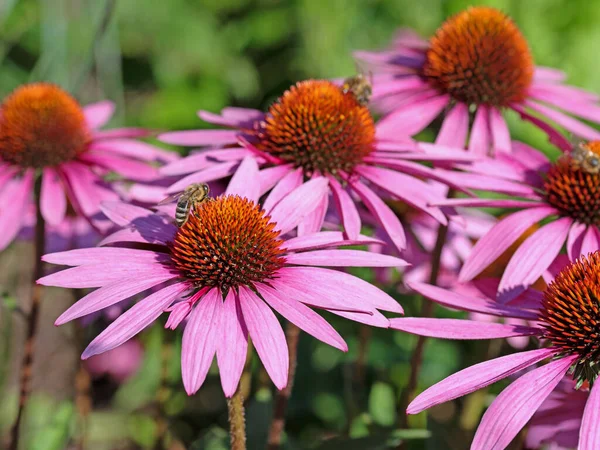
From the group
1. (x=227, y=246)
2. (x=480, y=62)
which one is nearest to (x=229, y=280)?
(x=227, y=246)

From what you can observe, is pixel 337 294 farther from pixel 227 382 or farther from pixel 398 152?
pixel 398 152

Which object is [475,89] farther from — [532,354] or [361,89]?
[532,354]

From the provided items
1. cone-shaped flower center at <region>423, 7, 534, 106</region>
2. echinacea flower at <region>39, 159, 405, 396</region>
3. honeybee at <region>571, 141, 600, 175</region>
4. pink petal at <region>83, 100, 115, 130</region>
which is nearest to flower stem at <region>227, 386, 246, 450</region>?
echinacea flower at <region>39, 159, 405, 396</region>

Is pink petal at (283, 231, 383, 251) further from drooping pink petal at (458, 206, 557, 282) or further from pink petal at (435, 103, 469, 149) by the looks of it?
pink petal at (435, 103, 469, 149)

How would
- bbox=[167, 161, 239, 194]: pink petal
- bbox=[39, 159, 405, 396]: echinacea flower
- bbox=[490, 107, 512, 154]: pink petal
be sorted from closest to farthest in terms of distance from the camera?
bbox=[39, 159, 405, 396]: echinacea flower → bbox=[167, 161, 239, 194]: pink petal → bbox=[490, 107, 512, 154]: pink petal

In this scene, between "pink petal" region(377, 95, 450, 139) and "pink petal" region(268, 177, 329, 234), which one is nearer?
"pink petal" region(268, 177, 329, 234)

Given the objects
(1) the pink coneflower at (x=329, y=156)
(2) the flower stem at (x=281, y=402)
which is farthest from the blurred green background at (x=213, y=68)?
(1) the pink coneflower at (x=329, y=156)
